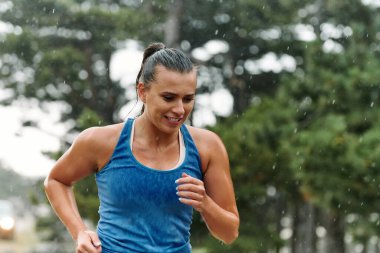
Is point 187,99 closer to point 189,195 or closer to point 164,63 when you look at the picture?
point 164,63

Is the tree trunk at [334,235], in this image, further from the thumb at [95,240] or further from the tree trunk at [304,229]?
the thumb at [95,240]

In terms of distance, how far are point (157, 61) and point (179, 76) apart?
12cm

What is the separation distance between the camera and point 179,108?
2.41 m

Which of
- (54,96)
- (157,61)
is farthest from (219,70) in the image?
(157,61)

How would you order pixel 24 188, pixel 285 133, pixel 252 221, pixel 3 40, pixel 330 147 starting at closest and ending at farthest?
pixel 330 147 < pixel 285 133 < pixel 252 221 < pixel 3 40 < pixel 24 188

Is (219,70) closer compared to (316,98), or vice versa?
(316,98)

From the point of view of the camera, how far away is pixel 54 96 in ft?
60.4

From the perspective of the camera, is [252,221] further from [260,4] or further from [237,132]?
[260,4]

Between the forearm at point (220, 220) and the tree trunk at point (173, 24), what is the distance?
1426cm

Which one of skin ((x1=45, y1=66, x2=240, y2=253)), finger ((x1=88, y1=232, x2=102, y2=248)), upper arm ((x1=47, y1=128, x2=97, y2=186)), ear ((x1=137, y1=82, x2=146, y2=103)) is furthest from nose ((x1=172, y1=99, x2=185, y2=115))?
finger ((x1=88, y1=232, x2=102, y2=248))

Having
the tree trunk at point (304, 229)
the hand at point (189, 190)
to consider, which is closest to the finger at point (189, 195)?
the hand at point (189, 190)

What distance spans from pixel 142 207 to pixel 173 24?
15.2 meters

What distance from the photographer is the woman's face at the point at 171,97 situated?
7.93 ft

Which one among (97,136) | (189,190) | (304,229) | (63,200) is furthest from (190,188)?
(304,229)
